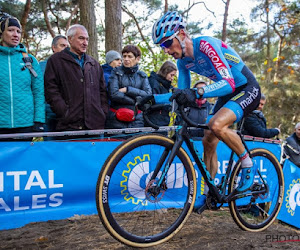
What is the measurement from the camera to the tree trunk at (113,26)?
8.04 meters

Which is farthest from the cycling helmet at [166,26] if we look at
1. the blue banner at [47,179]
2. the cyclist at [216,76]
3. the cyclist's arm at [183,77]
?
the blue banner at [47,179]

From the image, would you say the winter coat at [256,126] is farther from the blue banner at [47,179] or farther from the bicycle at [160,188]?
the blue banner at [47,179]

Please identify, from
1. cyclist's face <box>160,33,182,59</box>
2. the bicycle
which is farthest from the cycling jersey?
the bicycle

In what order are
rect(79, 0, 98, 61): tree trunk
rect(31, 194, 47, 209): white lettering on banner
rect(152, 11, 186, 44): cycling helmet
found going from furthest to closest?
rect(79, 0, 98, 61): tree trunk
rect(31, 194, 47, 209): white lettering on banner
rect(152, 11, 186, 44): cycling helmet

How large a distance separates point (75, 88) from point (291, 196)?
4332 mm

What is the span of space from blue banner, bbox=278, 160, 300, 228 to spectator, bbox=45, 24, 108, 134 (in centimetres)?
359

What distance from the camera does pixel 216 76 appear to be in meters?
3.49

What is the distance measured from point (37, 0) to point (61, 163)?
47.9ft

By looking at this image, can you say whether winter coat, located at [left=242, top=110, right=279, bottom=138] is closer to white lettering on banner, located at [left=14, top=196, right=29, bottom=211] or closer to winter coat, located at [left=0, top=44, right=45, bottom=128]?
winter coat, located at [left=0, top=44, right=45, bottom=128]

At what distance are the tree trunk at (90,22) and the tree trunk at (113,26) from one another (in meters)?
0.34

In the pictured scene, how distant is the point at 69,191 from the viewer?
3.98 meters

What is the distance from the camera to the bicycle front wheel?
9.14ft

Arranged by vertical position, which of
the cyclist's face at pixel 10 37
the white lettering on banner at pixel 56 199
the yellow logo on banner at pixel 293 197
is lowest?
the yellow logo on banner at pixel 293 197

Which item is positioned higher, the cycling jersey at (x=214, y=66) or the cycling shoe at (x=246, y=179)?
the cycling jersey at (x=214, y=66)
